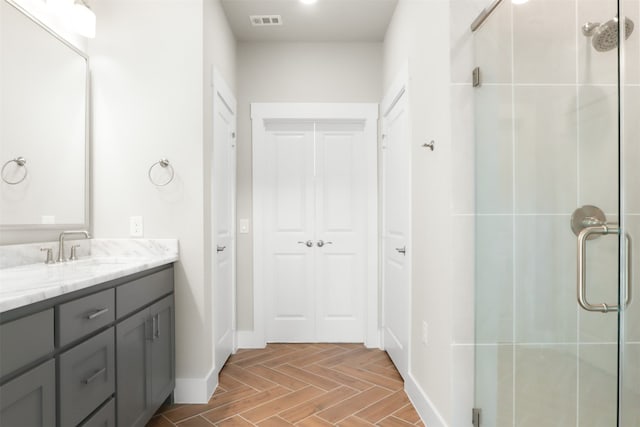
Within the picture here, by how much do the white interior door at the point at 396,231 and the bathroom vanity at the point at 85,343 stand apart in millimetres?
1513

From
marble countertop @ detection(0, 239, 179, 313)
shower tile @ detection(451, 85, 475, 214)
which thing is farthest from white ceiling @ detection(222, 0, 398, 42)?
marble countertop @ detection(0, 239, 179, 313)

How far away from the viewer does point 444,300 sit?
190 cm

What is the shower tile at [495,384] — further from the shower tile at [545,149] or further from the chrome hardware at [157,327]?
the chrome hardware at [157,327]

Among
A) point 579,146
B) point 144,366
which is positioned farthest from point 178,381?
point 579,146

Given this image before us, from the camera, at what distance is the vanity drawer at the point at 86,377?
133 centimetres

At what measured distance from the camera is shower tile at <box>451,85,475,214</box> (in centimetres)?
183

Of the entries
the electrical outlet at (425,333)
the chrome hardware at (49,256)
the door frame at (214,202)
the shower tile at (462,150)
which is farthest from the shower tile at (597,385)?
the chrome hardware at (49,256)

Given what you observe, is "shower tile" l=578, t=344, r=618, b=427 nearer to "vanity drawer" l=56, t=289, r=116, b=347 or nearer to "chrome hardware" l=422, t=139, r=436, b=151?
"chrome hardware" l=422, t=139, r=436, b=151

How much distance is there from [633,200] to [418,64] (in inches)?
60.0

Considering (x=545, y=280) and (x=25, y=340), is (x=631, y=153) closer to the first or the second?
(x=545, y=280)

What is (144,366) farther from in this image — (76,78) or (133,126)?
(76,78)

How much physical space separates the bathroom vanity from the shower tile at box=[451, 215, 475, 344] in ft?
5.00

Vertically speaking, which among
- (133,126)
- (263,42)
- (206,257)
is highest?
(263,42)

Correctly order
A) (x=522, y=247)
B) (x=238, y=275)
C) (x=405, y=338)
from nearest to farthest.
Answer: (x=522, y=247) < (x=405, y=338) < (x=238, y=275)
